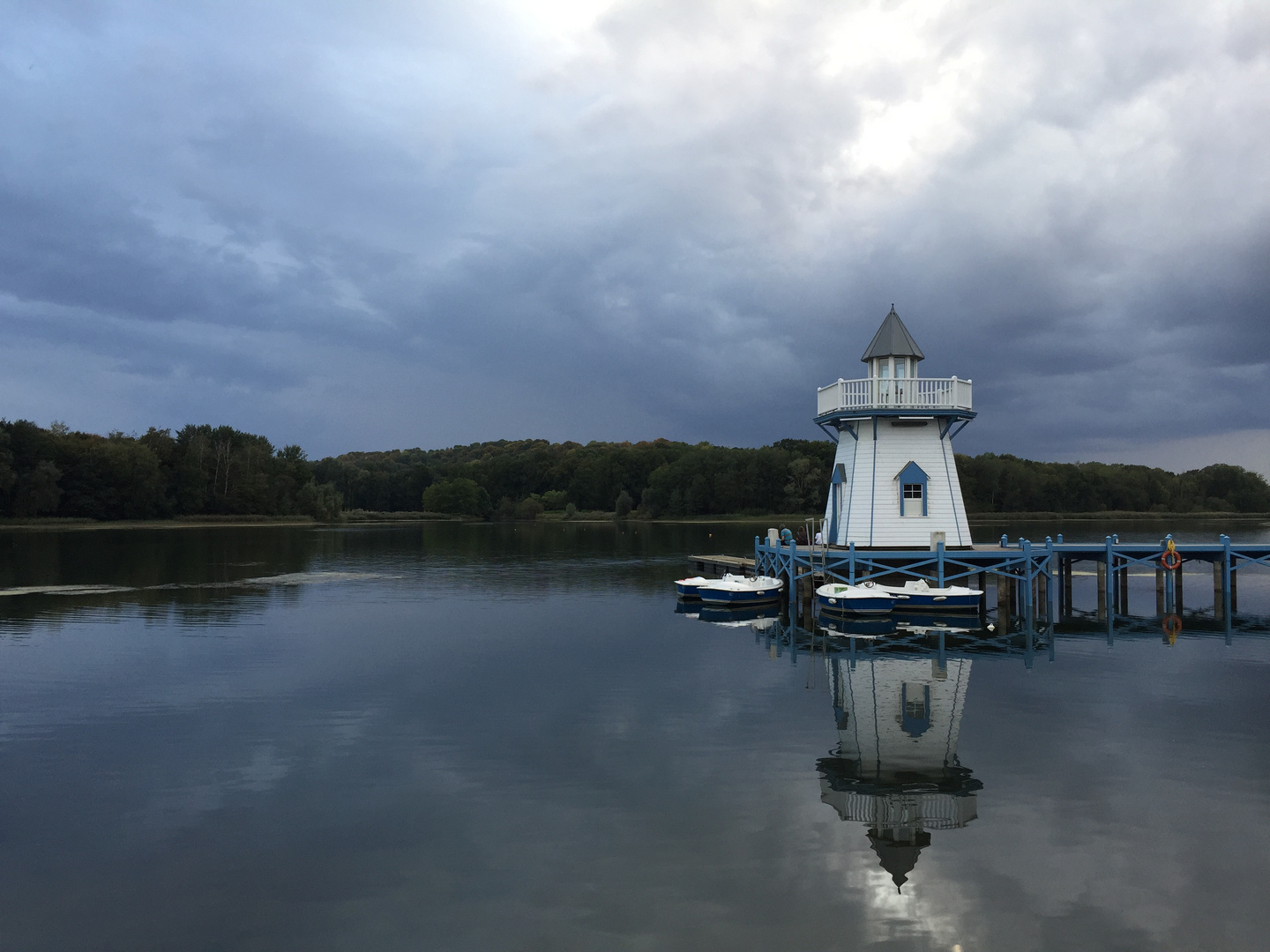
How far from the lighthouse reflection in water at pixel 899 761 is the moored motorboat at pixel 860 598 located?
6.63m

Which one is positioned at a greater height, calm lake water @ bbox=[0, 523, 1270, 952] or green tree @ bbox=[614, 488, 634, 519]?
green tree @ bbox=[614, 488, 634, 519]

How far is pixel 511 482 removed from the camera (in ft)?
559

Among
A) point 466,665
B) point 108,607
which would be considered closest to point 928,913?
point 466,665

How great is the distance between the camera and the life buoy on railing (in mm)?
28469

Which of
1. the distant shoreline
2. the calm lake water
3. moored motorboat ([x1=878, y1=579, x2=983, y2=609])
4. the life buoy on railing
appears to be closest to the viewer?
the calm lake water

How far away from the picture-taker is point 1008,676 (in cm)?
2198

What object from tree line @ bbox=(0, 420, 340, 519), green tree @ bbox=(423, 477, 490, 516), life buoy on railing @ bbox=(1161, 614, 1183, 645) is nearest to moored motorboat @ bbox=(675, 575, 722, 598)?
life buoy on railing @ bbox=(1161, 614, 1183, 645)

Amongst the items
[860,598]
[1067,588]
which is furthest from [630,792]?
[1067,588]

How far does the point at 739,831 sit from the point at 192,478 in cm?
12097

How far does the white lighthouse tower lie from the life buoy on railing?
6.98 m

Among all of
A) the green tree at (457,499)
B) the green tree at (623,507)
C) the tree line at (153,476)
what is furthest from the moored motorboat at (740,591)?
the green tree at (457,499)

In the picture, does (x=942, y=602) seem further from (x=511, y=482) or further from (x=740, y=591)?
(x=511, y=482)

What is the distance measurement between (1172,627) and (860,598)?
37.6 feet

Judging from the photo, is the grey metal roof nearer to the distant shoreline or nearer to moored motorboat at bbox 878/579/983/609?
moored motorboat at bbox 878/579/983/609
